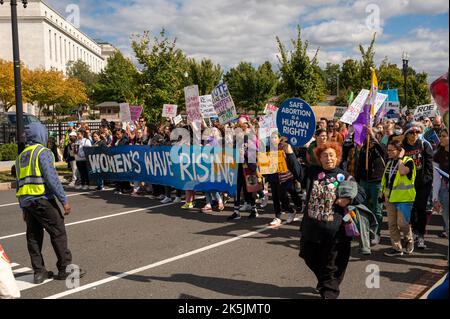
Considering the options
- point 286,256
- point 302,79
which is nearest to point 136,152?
point 286,256

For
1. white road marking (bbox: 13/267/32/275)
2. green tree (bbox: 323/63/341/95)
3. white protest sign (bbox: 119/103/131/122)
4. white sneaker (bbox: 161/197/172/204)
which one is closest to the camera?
white road marking (bbox: 13/267/32/275)

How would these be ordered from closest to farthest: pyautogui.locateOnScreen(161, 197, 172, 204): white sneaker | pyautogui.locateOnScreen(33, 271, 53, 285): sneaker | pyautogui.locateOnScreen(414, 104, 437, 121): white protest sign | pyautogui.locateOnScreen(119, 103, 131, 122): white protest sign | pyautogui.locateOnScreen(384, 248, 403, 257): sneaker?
1. pyautogui.locateOnScreen(33, 271, 53, 285): sneaker
2. pyautogui.locateOnScreen(384, 248, 403, 257): sneaker
3. pyautogui.locateOnScreen(161, 197, 172, 204): white sneaker
4. pyautogui.locateOnScreen(414, 104, 437, 121): white protest sign
5. pyautogui.locateOnScreen(119, 103, 131, 122): white protest sign

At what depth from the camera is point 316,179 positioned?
4.70 m

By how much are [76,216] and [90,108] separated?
238ft

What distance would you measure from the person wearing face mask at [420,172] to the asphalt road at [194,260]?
40 centimetres

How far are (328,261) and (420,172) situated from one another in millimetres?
2755

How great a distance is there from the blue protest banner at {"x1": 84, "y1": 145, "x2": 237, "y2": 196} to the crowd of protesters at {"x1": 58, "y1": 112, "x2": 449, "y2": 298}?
0.23 metres

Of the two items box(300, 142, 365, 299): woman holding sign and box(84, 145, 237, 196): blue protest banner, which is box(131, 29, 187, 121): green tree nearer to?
box(84, 145, 237, 196): blue protest banner

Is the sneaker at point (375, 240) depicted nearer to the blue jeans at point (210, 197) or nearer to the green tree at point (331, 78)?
the blue jeans at point (210, 197)

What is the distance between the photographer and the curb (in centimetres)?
492

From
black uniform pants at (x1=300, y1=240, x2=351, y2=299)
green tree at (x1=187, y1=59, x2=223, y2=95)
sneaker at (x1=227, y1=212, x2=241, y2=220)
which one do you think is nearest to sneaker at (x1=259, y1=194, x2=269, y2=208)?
sneaker at (x1=227, y1=212, x2=241, y2=220)

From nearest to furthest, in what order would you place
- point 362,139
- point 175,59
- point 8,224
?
point 362,139 < point 8,224 < point 175,59
